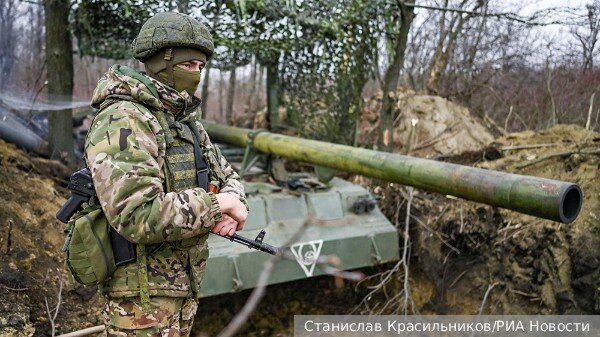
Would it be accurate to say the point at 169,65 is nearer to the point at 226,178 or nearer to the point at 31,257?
the point at 226,178

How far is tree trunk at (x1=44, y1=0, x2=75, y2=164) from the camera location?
5.75 m

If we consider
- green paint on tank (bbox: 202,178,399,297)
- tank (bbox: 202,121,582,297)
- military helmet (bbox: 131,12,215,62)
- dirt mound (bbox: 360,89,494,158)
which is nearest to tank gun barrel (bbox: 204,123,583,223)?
tank (bbox: 202,121,582,297)

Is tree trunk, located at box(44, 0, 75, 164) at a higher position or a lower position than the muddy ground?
higher

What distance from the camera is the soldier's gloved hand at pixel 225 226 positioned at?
6.81 feet

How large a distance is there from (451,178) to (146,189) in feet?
6.92

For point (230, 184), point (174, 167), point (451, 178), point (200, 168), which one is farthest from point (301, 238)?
point (174, 167)

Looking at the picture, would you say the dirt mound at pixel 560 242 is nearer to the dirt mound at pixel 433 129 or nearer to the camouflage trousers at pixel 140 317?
the dirt mound at pixel 433 129

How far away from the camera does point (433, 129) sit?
7.61m

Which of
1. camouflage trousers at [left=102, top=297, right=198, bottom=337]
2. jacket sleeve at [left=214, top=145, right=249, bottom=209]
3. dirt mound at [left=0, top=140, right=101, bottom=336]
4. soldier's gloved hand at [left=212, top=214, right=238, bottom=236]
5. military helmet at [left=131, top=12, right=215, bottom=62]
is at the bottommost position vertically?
dirt mound at [left=0, top=140, right=101, bottom=336]

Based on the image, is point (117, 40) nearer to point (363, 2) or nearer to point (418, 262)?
point (363, 2)

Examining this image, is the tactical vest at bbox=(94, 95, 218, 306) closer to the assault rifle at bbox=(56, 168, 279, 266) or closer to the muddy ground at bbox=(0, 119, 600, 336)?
the assault rifle at bbox=(56, 168, 279, 266)

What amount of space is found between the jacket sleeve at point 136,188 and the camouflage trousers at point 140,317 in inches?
13.7

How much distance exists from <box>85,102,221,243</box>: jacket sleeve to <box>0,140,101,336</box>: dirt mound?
5.98 feet

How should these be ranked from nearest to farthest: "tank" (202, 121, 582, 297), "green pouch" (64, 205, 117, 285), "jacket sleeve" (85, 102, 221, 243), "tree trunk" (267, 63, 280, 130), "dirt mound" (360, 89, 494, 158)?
"jacket sleeve" (85, 102, 221, 243)
"green pouch" (64, 205, 117, 285)
"tank" (202, 121, 582, 297)
"tree trunk" (267, 63, 280, 130)
"dirt mound" (360, 89, 494, 158)
